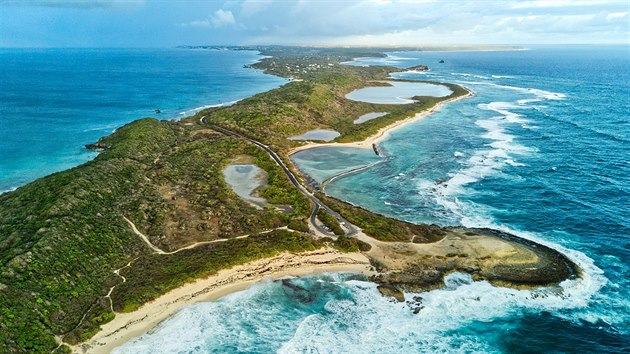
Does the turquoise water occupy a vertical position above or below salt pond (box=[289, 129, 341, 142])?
below

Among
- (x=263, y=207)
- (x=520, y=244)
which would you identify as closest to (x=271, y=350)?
(x=263, y=207)

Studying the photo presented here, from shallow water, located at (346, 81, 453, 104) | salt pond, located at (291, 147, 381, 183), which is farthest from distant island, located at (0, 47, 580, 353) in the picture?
shallow water, located at (346, 81, 453, 104)

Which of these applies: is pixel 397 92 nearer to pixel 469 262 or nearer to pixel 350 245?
pixel 350 245

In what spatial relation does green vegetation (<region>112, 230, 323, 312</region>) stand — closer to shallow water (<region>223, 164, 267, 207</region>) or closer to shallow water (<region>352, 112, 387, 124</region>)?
shallow water (<region>223, 164, 267, 207</region>)

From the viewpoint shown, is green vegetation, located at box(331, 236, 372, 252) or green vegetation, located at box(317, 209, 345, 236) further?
green vegetation, located at box(317, 209, 345, 236)

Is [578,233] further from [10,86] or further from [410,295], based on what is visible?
[10,86]

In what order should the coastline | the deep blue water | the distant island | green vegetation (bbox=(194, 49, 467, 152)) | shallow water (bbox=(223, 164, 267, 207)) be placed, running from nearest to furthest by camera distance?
the coastline < the distant island < shallow water (bbox=(223, 164, 267, 207)) < the deep blue water < green vegetation (bbox=(194, 49, 467, 152))

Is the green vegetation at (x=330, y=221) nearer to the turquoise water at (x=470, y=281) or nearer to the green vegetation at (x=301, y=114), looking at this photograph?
the turquoise water at (x=470, y=281)

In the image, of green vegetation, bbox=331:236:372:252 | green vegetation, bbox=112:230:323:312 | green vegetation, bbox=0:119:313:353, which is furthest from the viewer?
green vegetation, bbox=331:236:372:252
